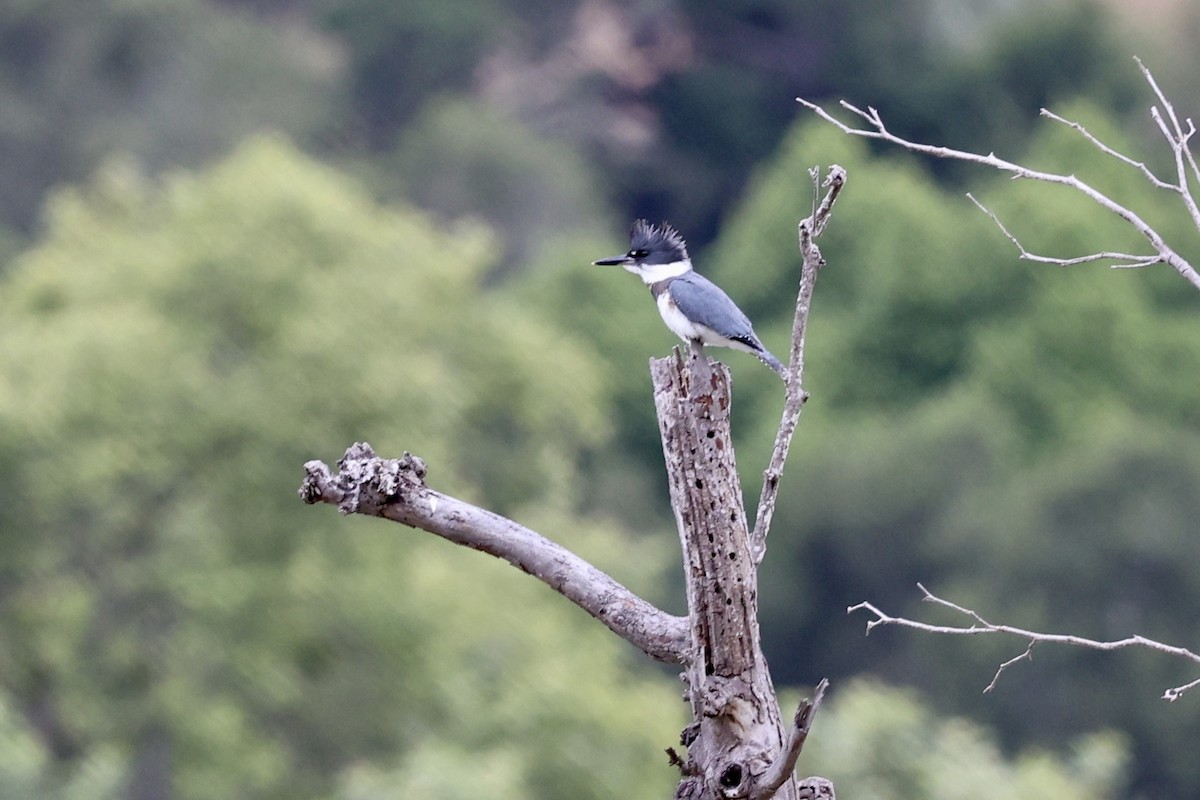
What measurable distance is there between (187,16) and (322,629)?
40.6 meters

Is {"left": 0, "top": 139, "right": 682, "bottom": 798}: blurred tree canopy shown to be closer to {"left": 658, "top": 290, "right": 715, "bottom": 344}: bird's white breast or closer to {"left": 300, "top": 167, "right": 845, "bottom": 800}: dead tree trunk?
{"left": 658, "top": 290, "right": 715, "bottom": 344}: bird's white breast

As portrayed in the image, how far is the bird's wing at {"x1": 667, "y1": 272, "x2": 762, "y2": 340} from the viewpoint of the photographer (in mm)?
8266

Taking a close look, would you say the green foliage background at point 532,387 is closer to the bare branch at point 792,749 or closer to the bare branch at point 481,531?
the bare branch at point 481,531

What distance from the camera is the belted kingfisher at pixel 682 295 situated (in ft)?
27.1

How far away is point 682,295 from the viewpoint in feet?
27.3

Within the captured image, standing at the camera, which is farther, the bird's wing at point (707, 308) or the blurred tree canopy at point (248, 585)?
the blurred tree canopy at point (248, 585)

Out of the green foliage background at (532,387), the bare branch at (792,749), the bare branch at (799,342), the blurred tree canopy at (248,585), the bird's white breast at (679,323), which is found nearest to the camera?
the bare branch at (792,749)

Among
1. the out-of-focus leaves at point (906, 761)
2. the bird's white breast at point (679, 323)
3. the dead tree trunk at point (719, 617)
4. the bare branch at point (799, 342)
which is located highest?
the out-of-focus leaves at point (906, 761)

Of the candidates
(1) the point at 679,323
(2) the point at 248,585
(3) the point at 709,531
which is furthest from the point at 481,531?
(2) the point at 248,585

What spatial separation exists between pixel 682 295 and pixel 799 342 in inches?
116

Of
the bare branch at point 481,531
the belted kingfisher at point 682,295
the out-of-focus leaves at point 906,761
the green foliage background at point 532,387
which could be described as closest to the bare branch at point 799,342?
the bare branch at point 481,531

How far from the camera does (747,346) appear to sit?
8.48 meters

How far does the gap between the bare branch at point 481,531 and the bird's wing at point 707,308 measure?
2803 mm

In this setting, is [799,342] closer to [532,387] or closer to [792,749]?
[792,749]
